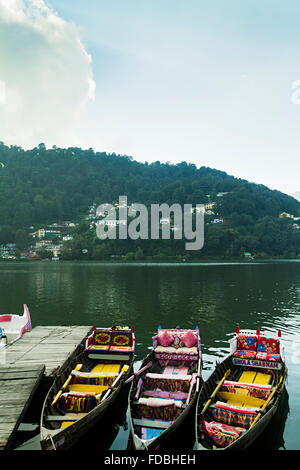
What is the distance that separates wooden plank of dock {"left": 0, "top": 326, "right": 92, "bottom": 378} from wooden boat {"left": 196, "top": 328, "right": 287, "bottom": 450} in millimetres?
7150

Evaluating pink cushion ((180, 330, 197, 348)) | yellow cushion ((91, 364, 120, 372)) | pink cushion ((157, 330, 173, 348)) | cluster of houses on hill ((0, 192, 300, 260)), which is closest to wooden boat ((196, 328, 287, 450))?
pink cushion ((180, 330, 197, 348))

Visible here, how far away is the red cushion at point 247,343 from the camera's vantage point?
17.7 m

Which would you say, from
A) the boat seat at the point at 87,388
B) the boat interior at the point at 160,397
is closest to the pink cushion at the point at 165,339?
the boat interior at the point at 160,397

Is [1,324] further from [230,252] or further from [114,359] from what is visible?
[230,252]

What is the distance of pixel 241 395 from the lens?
13.1m

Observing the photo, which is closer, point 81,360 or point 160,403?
point 160,403

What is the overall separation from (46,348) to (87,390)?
5.37 m

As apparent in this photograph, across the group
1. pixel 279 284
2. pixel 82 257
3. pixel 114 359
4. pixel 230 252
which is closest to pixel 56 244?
pixel 82 257

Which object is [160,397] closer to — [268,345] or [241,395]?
[241,395]

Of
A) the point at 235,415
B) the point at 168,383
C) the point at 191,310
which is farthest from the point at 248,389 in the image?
the point at 191,310

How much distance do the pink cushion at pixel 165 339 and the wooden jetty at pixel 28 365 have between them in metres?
4.60
